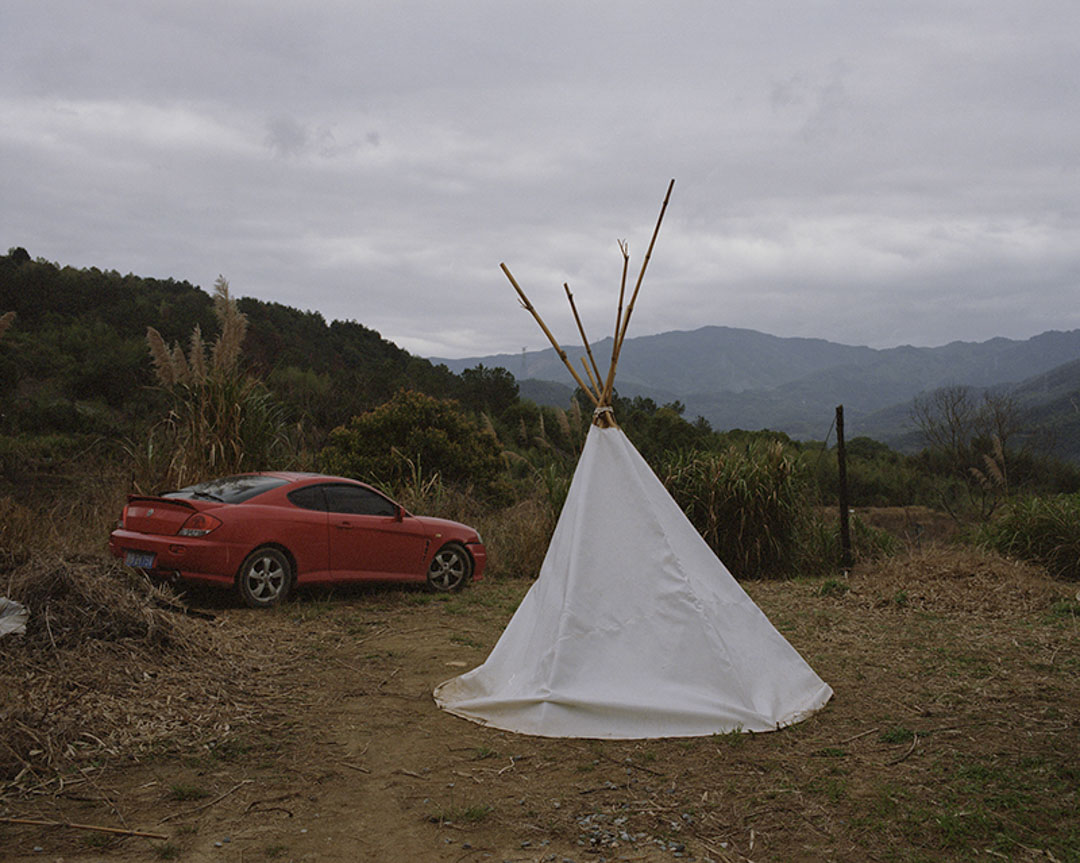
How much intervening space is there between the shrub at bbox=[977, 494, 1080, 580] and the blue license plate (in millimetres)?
10043

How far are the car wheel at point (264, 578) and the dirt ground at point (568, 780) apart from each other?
4.48ft

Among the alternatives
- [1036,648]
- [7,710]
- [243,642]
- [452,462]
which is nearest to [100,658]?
[7,710]

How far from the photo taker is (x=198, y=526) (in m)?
7.64

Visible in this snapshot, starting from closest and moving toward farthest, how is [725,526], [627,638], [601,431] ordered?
[627,638] → [601,431] → [725,526]

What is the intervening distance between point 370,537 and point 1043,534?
8.49m

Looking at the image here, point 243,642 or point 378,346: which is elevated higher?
point 378,346

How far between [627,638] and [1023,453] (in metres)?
18.9

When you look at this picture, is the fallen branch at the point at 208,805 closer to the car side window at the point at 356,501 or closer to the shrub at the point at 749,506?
the car side window at the point at 356,501

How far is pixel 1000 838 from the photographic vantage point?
329cm

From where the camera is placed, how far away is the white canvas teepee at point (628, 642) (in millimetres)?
4754

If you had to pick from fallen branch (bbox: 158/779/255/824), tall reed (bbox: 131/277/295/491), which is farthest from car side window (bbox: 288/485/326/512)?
fallen branch (bbox: 158/779/255/824)

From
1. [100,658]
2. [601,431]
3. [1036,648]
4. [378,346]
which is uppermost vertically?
[378,346]

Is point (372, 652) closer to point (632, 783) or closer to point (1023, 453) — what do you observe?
point (632, 783)

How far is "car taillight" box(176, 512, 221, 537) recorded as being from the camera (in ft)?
25.0
